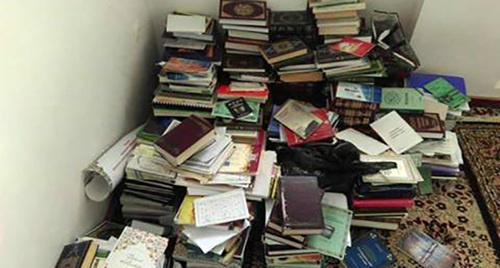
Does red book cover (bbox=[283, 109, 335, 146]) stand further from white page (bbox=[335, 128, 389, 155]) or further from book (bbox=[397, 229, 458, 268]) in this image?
book (bbox=[397, 229, 458, 268])

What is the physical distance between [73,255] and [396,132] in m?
1.44

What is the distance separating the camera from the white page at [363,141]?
208 centimetres

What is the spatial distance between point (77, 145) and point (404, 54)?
1.53m

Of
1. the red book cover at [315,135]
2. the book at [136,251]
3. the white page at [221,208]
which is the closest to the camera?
the book at [136,251]

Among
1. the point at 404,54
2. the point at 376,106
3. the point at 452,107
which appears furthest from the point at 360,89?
the point at 452,107

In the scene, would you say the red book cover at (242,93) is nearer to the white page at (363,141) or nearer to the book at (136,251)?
the white page at (363,141)

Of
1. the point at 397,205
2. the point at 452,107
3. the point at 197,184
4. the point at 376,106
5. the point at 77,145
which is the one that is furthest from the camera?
the point at 452,107

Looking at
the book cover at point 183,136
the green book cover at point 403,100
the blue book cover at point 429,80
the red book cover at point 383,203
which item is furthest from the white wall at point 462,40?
the book cover at point 183,136

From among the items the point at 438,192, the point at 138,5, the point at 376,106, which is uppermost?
the point at 138,5

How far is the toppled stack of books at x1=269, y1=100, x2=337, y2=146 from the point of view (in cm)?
211

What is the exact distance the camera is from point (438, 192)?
7.44ft

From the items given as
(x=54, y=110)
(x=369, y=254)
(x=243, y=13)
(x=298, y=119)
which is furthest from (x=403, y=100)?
(x=54, y=110)

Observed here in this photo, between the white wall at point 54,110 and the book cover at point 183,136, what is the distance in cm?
28

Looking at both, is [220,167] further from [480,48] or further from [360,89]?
[480,48]
